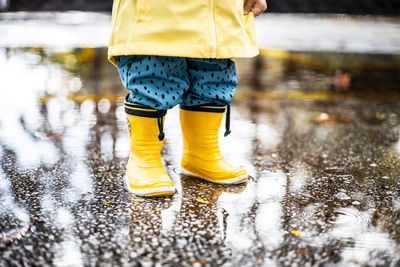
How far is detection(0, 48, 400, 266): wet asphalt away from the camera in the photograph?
150 cm

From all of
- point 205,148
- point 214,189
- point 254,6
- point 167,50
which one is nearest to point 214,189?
point 214,189

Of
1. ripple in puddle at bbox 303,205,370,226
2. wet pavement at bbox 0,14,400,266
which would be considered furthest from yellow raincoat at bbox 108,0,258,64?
ripple in puddle at bbox 303,205,370,226

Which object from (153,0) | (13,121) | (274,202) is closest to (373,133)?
(274,202)

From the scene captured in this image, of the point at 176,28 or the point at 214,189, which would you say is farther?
the point at 214,189

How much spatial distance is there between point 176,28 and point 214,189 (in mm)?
712

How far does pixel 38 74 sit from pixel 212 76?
3183 millimetres

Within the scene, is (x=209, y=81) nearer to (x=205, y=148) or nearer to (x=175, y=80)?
(x=175, y=80)

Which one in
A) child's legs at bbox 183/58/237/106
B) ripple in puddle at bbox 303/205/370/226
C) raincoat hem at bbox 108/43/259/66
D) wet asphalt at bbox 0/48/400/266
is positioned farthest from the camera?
child's legs at bbox 183/58/237/106

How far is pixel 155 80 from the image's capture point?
6.37ft

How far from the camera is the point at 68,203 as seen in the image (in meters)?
1.85

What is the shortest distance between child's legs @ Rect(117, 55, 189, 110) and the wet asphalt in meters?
0.40

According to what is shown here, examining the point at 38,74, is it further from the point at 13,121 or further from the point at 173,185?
the point at 173,185

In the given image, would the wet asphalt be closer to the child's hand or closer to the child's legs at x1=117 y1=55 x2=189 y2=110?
the child's legs at x1=117 y1=55 x2=189 y2=110

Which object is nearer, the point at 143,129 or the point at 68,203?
the point at 68,203
